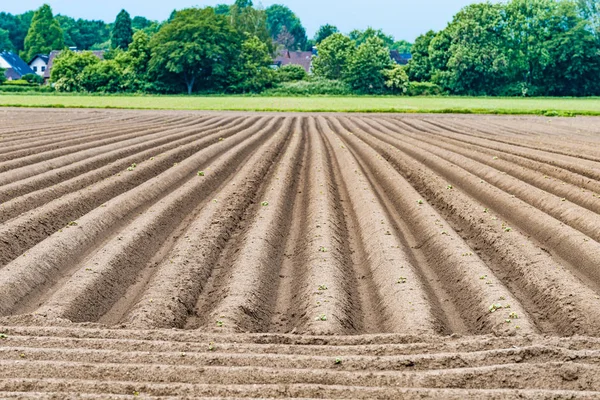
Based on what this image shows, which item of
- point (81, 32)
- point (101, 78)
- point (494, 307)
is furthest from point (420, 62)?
point (81, 32)

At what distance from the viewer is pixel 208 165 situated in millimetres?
20656

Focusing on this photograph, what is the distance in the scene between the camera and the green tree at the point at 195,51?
267 ft

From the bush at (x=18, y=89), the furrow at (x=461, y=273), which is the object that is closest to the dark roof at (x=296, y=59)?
the bush at (x=18, y=89)

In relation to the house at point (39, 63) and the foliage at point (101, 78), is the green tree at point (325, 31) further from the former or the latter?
the foliage at point (101, 78)

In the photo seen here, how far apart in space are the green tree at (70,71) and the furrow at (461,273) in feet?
229

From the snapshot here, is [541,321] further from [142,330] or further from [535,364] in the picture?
[142,330]

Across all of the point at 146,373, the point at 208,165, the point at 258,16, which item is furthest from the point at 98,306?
the point at 258,16

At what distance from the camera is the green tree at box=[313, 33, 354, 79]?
92119 millimetres

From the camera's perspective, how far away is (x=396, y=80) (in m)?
82.8

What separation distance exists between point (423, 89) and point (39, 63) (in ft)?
259

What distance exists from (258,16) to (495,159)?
102 metres

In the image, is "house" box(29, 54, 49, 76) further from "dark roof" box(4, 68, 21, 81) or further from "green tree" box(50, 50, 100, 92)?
"green tree" box(50, 50, 100, 92)

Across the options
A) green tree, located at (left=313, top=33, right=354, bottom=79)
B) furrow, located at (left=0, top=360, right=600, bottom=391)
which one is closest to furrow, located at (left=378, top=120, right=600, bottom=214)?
furrow, located at (left=0, top=360, right=600, bottom=391)

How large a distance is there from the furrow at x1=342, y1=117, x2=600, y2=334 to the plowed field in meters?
0.03
